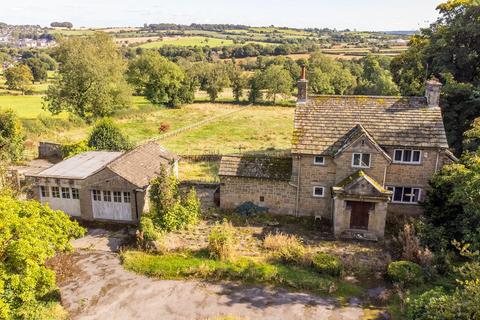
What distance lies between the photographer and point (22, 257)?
1388 centimetres

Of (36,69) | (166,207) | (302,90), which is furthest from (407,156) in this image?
(36,69)

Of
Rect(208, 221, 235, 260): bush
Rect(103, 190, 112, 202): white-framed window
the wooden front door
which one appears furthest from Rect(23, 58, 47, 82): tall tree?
the wooden front door

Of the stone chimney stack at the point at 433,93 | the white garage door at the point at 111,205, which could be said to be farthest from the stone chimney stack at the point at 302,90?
the white garage door at the point at 111,205

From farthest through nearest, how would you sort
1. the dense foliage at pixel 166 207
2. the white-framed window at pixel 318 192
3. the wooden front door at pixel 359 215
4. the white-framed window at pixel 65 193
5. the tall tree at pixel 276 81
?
the tall tree at pixel 276 81 < the white-framed window at pixel 318 192 < the white-framed window at pixel 65 193 < the wooden front door at pixel 359 215 < the dense foliage at pixel 166 207

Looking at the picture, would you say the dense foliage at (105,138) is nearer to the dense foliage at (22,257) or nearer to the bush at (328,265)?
the dense foliage at (22,257)

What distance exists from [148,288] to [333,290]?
9132 millimetres

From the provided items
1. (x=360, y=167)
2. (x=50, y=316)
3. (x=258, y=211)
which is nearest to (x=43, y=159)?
(x=258, y=211)

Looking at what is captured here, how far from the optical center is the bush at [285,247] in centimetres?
2194

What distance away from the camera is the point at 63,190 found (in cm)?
2720

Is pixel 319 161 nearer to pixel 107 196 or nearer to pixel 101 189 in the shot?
pixel 107 196

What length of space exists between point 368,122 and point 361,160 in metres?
3.36

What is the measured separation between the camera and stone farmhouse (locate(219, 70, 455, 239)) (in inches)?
1001

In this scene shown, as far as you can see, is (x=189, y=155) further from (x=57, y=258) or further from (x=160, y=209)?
(x=57, y=258)

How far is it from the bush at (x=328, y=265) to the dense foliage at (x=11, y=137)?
33.6 m
